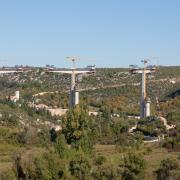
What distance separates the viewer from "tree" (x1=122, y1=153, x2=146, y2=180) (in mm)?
27828

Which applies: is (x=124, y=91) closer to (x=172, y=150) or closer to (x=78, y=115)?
(x=78, y=115)

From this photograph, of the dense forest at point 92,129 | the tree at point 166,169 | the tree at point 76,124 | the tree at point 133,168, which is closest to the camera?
the tree at point 166,169

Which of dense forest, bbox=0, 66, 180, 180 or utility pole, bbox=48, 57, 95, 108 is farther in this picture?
utility pole, bbox=48, 57, 95, 108

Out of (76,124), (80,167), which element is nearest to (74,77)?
(76,124)

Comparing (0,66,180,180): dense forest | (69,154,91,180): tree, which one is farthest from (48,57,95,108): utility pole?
(69,154,91,180): tree

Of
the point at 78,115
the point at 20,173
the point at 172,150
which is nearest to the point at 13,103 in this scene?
the point at 78,115

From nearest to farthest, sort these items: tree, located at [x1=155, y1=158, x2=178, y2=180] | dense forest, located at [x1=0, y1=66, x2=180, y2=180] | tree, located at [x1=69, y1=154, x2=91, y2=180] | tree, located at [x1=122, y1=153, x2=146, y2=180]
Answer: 1. tree, located at [x1=155, y1=158, x2=178, y2=180]
2. tree, located at [x1=122, y1=153, x2=146, y2=180]
3. tree, located at [x1=69, y1=154, x2=91, y2=180]
4. dense forest, located at [x1=0, y1=66, x2=180, y2=180]

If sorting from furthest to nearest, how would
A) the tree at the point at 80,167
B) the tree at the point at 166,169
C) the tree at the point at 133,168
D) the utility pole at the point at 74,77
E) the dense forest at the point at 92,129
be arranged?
the utility pole at the point at 74,77, the dense forest at the point at 92,129, the tree at the point at 80,167, the tree at the point at 133,168, the tree at the point at 166,169

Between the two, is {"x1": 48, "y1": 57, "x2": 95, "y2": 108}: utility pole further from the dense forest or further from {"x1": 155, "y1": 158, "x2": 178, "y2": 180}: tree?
{"x1": 155, "y1": 158, "x2": 178, "y2": 180}: tree

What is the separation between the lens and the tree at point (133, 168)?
27.8 metres

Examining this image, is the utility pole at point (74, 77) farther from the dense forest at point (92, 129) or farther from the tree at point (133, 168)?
the tree at point (133, 168)

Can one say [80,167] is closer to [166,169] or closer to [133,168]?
[133,168]

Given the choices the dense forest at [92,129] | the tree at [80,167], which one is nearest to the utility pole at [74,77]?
the dense forest at [92,129]

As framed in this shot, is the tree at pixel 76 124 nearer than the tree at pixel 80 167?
No
